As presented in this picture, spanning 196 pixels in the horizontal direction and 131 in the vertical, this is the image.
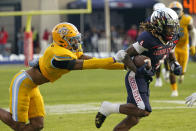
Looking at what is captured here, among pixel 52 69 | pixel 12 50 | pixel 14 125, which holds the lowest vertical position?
pixel 12 50

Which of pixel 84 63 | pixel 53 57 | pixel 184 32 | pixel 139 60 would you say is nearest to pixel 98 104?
pixel 184 32

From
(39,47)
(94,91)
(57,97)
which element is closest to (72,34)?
(57,97)

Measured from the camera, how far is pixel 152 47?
679 cm

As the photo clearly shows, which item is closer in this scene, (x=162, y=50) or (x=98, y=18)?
(x=162, y=50)

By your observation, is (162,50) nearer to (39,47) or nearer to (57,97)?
(57,97)

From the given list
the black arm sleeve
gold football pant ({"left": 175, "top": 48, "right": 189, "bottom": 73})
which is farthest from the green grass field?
the black arm sleeve

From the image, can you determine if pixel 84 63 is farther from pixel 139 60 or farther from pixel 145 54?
pixel 145 54

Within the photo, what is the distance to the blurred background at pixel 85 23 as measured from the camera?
93.7ft

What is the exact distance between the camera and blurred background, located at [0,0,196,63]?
93.7 ft

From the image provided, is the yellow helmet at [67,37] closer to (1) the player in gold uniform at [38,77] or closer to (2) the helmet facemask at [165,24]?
(1) the player in gold uniform at [38,77]

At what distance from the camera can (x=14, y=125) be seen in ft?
22.8

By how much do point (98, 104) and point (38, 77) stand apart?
14.6 feet

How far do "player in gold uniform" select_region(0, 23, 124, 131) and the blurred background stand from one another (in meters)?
20.5

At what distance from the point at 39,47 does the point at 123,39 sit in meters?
4.63
